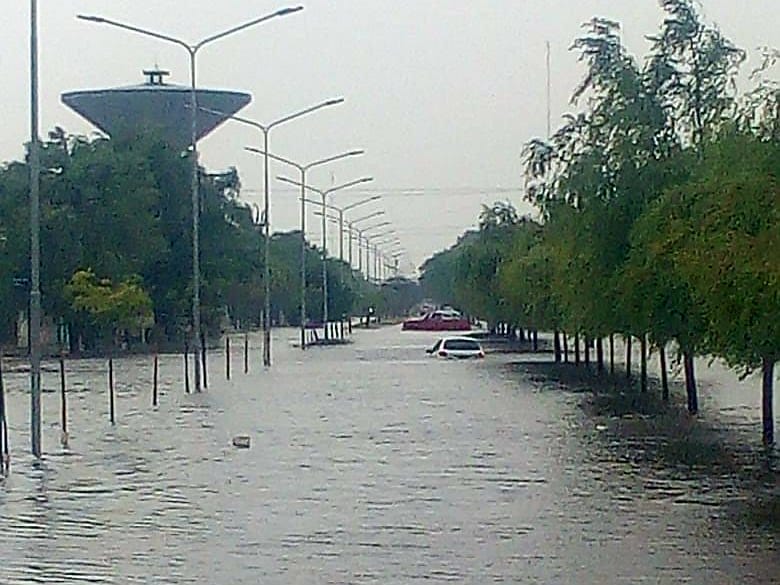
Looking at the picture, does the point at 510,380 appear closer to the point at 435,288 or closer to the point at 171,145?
the point at 171,145

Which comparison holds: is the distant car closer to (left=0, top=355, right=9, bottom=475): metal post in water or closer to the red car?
(left=0, top=355, right=9, bottom=475): metal post in water

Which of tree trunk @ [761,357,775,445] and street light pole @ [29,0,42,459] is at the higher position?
street light pole @ [29,0,42,459]

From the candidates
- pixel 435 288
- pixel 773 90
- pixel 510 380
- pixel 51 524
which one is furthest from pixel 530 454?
pixel 435 288

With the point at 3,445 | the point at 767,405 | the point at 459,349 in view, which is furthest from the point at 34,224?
the point at 459,349

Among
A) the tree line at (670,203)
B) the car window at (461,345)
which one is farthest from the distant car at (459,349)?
the tree line at (670,203)

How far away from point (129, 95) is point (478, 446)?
7110cm

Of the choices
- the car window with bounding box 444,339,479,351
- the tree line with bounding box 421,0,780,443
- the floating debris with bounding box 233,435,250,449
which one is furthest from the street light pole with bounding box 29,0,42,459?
the car window with bounding box 444,339,479,351

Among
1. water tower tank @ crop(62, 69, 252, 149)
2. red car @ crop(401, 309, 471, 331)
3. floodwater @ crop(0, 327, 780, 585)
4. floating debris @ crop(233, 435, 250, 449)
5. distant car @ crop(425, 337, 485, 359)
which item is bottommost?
floodwater @ crop(0, 327, 780, 585)

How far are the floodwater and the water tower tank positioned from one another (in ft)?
183

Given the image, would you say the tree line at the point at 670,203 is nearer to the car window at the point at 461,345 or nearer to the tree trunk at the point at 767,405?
the tree trunk at the point at 767,405

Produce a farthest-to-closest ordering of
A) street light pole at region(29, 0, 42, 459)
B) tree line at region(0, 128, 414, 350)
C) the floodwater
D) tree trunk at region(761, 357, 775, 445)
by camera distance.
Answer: tree line at region(0, 128, 414, 350)
tree trunk at region(761, 357, 775, 445)
street light pole at region(29, 0, 42, 459)
the floodwater

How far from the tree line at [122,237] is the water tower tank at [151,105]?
10.4 feet

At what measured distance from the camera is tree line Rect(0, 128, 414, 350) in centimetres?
7944

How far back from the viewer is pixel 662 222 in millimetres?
29438
